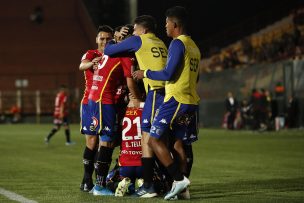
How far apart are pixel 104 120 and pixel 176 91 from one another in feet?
4.56

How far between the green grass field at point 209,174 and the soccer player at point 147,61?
0.46m

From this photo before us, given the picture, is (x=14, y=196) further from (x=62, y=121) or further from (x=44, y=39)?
(x=44, y=39)

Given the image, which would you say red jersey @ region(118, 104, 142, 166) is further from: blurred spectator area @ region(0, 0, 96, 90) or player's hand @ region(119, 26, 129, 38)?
blurred spectator area @ region(0, 0, 96, 90)

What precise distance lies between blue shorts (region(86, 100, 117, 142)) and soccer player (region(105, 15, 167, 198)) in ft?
2.30

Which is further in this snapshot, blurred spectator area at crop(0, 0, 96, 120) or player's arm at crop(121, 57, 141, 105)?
blurred spectator area at crop(0, 0, 96, 120)

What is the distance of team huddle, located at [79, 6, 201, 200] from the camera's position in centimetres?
955

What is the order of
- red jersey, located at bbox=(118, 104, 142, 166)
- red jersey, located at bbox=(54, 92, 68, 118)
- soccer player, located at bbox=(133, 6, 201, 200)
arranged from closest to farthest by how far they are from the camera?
soccer player, located at bbox=(133, 6, 201, 200), red jersey, located at bbox=(118, 104, 142, 166), red jersey, located at bbox=(54, 92, 68, 118)

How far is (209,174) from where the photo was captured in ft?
44.8

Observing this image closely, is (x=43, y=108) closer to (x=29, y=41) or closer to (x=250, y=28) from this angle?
(x=29, y=41)

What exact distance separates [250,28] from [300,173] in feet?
112

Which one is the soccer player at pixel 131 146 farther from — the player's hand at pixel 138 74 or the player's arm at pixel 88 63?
the player's hand at pixel 138 74

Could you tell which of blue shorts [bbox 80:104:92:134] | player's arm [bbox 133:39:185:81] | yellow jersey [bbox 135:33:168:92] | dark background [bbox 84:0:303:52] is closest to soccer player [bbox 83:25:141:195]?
blue shorts [bbox 80:104:92:134]

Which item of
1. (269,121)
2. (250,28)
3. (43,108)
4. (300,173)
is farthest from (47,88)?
(300,173)

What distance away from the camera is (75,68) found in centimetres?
5847
